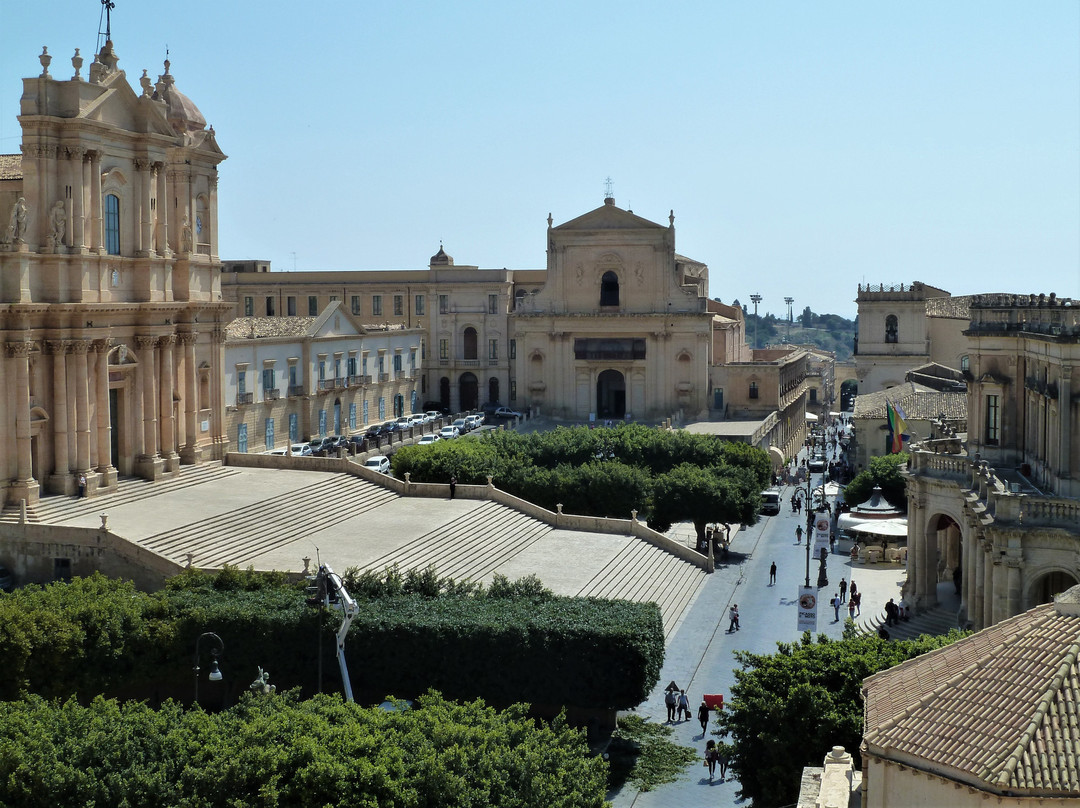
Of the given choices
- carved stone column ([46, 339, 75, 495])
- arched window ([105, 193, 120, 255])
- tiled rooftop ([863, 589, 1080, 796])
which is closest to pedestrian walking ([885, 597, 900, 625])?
tiled rooftop ([863, 589, 1080, 796])

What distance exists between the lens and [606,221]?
81.5m

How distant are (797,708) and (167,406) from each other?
92.1 ft

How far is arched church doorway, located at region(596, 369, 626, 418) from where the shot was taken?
83.9m

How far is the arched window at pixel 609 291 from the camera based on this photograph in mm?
82250

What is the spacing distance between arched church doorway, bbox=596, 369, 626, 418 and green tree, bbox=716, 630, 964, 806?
57132 millimetres

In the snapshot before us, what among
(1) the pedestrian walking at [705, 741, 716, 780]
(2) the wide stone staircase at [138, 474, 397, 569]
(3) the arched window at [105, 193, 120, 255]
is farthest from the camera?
(3) the arched window at [105, 193, 120, 255]

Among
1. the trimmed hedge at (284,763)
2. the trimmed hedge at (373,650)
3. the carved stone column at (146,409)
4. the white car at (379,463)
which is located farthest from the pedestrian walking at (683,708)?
the white car at (379,463)

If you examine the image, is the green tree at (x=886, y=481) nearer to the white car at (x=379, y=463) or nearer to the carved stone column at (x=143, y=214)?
the white car at (x=379, y=463)

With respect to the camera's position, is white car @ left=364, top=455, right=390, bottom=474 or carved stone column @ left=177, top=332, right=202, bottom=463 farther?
white car @ left=364, top=455, right=390, bottom=474

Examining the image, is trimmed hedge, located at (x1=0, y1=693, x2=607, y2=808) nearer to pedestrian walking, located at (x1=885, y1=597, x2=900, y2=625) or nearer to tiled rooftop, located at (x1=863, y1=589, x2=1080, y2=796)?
tiled rooftop, located at (x1=863, y1=589, x2=1080, y2=796)

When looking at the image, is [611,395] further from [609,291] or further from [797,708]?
[797,708]

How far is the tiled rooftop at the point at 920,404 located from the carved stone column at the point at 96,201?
116 ft

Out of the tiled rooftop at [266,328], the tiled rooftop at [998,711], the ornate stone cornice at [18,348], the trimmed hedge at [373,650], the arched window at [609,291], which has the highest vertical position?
the arched window at [609,291]

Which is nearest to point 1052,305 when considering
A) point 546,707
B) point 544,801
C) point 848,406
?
point 546,707
